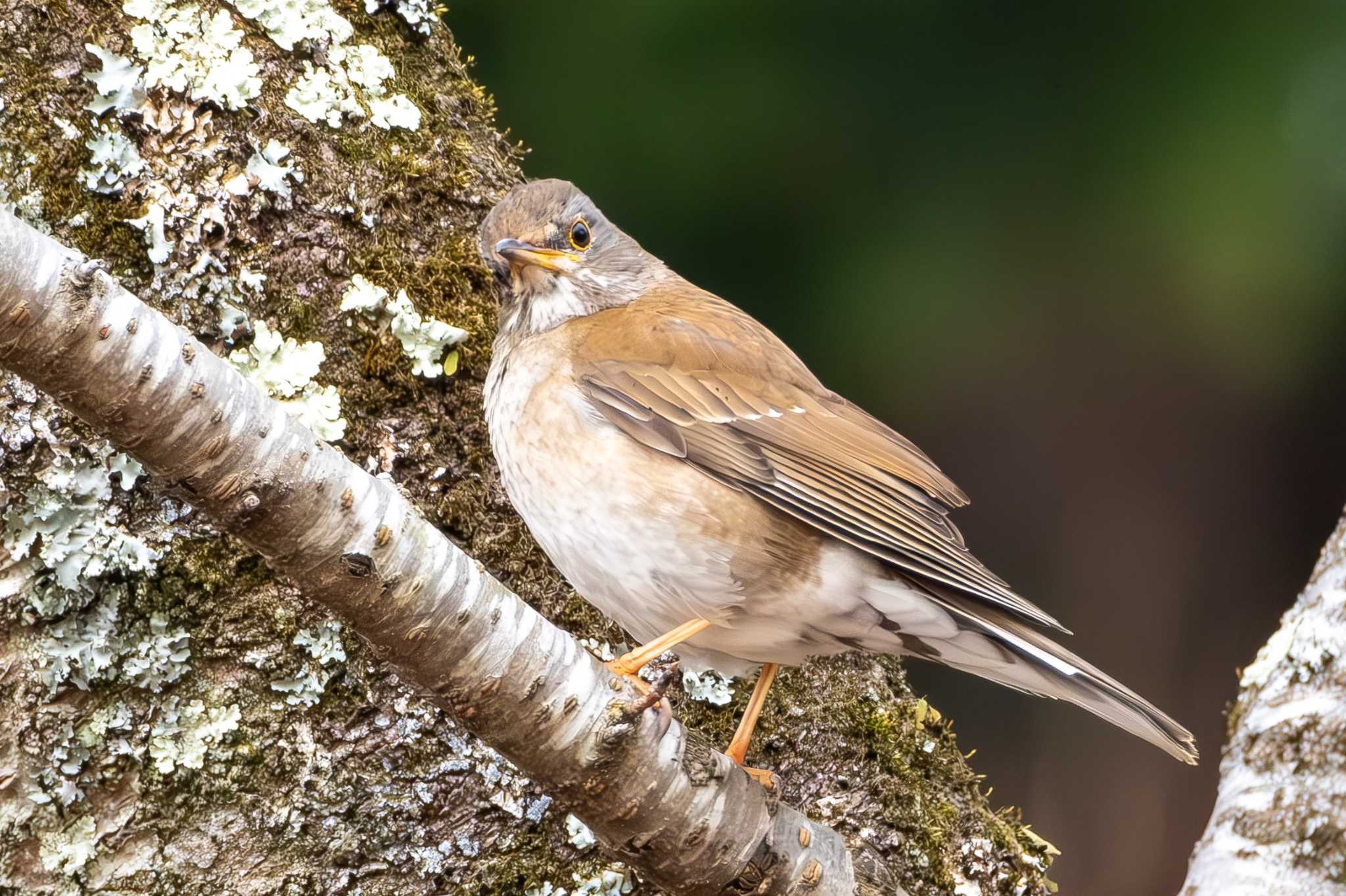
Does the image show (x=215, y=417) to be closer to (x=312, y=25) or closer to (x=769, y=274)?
(x=312, y=25)

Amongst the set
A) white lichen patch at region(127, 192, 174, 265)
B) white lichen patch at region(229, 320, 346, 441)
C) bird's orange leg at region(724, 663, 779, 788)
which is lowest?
bird's orange leg at region(724, 663, 779, 788)

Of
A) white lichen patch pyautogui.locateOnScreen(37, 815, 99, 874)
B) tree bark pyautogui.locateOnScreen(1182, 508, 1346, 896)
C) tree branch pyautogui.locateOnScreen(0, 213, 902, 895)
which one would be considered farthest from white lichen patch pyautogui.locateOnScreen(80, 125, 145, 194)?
tree bark pyautogui.locateOnScreen(1182, 508, 1346, 896)

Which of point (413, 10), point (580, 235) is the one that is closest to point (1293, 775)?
point (580, 235)

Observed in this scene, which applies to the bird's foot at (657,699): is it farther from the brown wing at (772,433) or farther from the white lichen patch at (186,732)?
the white lichen patch at (186,732)

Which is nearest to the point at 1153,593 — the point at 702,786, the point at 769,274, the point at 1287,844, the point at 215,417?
the point at 769,274

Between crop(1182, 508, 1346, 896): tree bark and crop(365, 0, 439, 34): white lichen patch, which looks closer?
crop(1182, 508, 1346, 896): tree bark

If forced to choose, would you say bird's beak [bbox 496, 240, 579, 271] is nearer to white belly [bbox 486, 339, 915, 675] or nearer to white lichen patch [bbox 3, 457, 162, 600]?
white belly [bbox 486, 339, 915, 675]

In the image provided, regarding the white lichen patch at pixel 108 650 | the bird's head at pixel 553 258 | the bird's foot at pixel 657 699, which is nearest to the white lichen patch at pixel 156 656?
the white lichen patch at pixel 108 650
